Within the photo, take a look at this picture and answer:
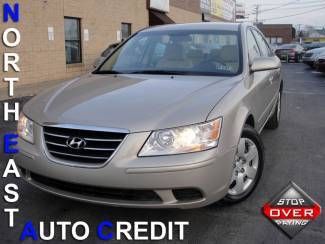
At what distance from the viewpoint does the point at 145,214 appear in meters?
3.61

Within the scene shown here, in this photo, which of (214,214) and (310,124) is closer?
(214,214)

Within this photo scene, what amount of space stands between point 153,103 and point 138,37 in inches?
82.4

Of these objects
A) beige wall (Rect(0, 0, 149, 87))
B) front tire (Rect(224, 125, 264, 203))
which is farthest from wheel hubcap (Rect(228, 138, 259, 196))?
beige wall (Rect(0, 0, 149, 87))

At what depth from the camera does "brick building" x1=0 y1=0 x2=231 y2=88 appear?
12836 mm

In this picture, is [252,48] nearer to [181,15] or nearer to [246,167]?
[246,167]

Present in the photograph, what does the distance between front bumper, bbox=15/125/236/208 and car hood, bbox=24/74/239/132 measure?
19cm

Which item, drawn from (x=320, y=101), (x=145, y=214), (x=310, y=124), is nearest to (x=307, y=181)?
(x=145, y=214)

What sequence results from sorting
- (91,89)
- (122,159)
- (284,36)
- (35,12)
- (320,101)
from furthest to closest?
(284,36)
(35,12)
(320,101)
(91,89)
(122,159)

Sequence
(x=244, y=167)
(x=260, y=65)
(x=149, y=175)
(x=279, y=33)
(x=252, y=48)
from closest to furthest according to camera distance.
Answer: (x=149, y=175), (x=244, y=167), (x=260, y=65), (x=252, y=48), (x=279, y=33)

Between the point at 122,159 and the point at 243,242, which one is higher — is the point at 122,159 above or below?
above

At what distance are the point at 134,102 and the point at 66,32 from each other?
485 inches

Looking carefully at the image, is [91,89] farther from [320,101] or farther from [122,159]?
[320,101]

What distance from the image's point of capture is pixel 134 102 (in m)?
3.37

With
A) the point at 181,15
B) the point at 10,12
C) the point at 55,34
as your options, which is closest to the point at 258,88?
the point at 10,12
